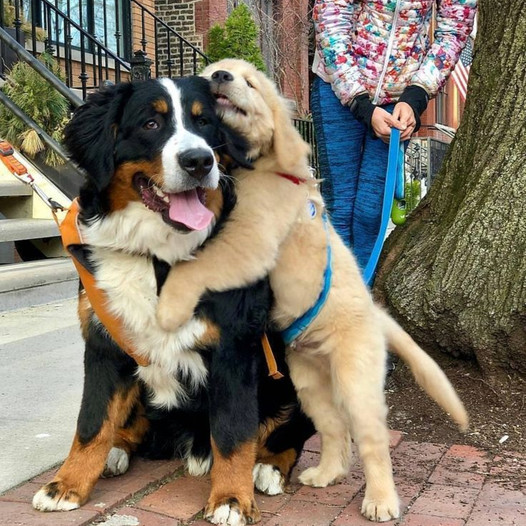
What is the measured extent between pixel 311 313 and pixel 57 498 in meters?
1.16

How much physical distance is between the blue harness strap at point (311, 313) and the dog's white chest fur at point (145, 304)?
0.39 meters

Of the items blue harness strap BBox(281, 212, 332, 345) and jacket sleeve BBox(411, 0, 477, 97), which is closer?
blue harness strap BBox(281, 212, 332, 345)

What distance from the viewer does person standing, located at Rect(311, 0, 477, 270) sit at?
13.2ft

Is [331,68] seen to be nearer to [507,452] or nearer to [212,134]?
[212,134]

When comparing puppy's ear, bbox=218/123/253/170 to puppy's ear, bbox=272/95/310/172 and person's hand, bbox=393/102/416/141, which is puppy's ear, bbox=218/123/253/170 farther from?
person's hand, bbox=393/102/416/141

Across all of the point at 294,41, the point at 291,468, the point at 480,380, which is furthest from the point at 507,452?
the point at 294,41

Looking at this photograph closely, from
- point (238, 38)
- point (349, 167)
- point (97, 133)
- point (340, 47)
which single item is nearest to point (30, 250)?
point (349, 167)

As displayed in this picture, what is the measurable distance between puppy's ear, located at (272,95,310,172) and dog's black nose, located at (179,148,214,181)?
1.22ft

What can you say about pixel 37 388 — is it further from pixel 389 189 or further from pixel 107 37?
pixel 107 37

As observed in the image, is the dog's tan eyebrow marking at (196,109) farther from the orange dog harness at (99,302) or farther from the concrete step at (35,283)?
the concrete step at (35,283)

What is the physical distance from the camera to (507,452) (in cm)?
370

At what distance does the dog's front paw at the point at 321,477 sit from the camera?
3266mm

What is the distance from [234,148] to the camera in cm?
298

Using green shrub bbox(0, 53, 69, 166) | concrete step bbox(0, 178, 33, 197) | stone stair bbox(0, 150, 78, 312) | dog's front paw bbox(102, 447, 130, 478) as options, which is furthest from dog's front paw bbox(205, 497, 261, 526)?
green shrub bbox(0, 53, 69, 166)
